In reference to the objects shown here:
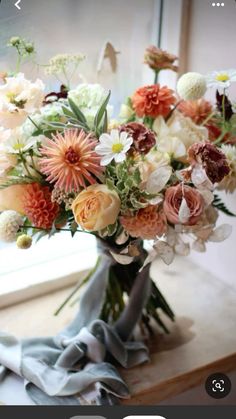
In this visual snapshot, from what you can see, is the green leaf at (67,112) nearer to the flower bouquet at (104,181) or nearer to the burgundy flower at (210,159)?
the flower bouquet at (104,181)

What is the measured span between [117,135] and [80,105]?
11cm

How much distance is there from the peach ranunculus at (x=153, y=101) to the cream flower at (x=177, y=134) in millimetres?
12

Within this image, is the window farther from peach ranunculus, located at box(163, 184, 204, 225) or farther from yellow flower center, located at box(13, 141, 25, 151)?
peach ranunculus, located at box(163, 184, 204, 225)

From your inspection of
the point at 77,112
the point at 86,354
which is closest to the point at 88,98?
the point at 77,112

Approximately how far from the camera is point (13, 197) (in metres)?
0.68

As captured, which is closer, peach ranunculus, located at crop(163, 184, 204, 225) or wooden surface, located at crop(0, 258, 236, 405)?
peach ranunculus, located at crop(163, 184, 204, 225)

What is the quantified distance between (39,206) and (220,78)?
11.2 inches

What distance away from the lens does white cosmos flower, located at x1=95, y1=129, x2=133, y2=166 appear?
63cm

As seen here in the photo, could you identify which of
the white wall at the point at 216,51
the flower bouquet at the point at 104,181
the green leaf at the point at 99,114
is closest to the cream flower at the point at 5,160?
the flower bouquet at the point at 104,181

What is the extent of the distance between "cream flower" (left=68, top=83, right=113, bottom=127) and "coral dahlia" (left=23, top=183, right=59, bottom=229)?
0.37ft

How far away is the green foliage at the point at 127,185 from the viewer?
0.64 metres

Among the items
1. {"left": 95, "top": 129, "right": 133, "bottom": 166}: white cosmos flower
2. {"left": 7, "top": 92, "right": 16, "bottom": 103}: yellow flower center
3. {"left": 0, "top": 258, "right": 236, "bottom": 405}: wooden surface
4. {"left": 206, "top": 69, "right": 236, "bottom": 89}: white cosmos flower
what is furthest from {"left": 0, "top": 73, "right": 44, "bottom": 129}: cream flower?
{"left": 0, "top": 258, "right": 236, "bottom": 405}: wooden surface

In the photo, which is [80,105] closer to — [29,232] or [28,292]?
[29,232]

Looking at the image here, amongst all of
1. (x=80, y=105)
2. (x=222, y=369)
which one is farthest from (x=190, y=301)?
(x=80, y=105)
